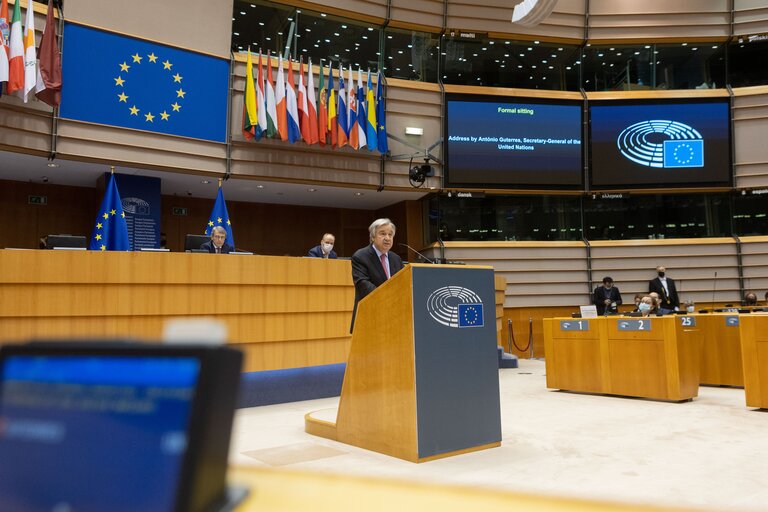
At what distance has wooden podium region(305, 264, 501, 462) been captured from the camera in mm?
3352

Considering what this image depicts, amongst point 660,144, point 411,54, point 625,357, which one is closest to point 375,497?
point 625,357

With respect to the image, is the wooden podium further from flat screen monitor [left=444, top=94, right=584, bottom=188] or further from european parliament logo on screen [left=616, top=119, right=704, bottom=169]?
european parliament logo on screen [left=616, top=119, right=704, bottom=169]

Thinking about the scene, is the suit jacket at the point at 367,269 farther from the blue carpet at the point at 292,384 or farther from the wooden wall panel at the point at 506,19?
the wooden wall panel at the point at 506,19

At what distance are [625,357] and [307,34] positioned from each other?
7.89 metres

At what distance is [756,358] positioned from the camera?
503 cm

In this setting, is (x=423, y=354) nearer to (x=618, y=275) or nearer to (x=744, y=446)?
(x=744, y=446)

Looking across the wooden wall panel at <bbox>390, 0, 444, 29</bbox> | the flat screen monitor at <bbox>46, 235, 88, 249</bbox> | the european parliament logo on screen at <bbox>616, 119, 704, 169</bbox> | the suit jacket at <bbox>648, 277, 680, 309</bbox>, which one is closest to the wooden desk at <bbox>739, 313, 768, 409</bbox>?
the suit jacket at <bbox>648, 277, 680, 309</bbox>

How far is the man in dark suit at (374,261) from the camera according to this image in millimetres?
3963

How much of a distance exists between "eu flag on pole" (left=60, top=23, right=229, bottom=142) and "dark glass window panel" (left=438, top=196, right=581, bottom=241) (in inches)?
190

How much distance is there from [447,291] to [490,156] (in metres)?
8.71

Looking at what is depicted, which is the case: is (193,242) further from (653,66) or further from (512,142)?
(653,66)

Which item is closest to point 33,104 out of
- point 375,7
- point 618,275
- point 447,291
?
point 375,7

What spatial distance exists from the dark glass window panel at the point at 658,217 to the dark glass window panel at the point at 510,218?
0.44m

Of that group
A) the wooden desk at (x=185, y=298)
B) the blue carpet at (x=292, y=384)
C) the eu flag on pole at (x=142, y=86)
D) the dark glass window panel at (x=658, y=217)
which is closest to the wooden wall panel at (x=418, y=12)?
the eu flag on pole at (x=142, y=86)
